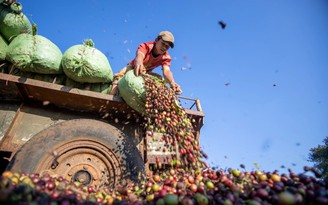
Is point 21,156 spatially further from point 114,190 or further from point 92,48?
point 92,48

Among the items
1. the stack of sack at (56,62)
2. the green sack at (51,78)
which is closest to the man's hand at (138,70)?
the stack of sack at (56,62)

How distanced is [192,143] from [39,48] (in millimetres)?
2420

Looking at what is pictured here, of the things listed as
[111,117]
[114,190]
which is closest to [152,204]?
[114,190]

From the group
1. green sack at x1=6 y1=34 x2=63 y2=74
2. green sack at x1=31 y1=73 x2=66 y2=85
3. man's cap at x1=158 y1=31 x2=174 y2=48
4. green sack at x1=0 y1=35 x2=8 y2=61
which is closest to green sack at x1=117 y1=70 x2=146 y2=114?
green sack at x1=31 y1=73 x2=66 y2=85

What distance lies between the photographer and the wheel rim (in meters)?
2.22

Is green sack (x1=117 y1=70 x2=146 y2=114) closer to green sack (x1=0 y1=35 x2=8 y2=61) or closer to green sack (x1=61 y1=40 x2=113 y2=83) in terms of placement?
green sack (x1=61 y1=40 x2=113 y2=83)

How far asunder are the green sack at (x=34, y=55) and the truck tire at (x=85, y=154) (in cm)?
93

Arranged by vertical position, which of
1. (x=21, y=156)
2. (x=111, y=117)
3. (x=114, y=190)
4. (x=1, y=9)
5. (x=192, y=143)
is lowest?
(x=114, y=190)

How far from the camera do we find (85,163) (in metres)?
2.31

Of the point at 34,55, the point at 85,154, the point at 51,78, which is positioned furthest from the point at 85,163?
the point at 34,55

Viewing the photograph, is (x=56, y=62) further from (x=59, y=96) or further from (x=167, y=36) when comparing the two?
(x=167, y=36)

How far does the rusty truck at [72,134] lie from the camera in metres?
2.22

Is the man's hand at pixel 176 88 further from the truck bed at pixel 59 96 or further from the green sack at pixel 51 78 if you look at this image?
the green sack at pixel 51 78

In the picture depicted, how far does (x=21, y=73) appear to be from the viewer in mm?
2799
